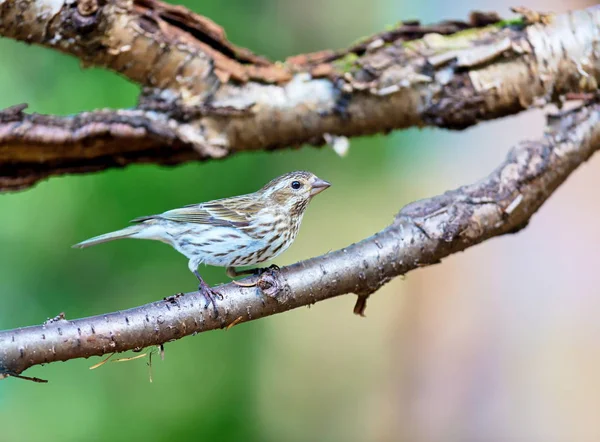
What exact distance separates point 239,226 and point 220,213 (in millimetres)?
105

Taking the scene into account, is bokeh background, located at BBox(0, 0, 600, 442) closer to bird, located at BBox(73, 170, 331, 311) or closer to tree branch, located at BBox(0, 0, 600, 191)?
tree branch, located at BBox(0, 0, 600, 191)

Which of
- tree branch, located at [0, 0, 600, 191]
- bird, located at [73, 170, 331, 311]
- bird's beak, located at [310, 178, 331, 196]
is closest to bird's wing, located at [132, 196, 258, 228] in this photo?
bird, located at [73, 170, 331, 311]

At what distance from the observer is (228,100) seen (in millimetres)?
3145

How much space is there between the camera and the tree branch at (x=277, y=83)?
9.32ft

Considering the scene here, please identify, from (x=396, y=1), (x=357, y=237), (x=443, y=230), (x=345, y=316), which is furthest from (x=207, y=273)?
(x=396, y=1)

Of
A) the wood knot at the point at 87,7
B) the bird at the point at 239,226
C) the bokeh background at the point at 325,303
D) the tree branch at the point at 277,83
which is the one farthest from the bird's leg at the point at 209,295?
the bokeh background at the point at 325,303

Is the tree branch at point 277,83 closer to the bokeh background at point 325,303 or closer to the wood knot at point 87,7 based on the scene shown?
the wood knot at point 87,7

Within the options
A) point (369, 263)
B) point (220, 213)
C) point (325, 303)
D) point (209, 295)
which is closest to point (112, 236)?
point (220, 213)

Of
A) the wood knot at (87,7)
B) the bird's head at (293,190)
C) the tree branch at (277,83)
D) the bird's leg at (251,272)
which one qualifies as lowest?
the bird's leg at (251,272)

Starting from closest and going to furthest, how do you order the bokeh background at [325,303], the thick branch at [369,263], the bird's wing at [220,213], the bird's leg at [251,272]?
the thick branch at [369,263] → the bird's leg at [251,272] → the bird's wing at [220,213] → the bokeh background at [325,303]

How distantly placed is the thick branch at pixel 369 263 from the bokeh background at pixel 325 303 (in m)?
2.47

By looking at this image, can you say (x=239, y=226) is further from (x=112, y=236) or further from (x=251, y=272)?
(x=112, y=236)

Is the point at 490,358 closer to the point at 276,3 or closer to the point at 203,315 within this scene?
the point at 276,3

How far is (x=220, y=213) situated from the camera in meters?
2.68
